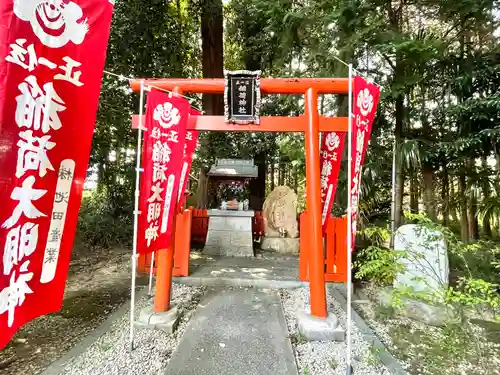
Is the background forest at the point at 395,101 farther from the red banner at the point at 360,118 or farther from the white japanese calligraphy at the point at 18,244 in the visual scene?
the white japanese calligraphy at the point at 18,244

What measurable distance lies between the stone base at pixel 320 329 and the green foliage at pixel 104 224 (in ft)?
18.6

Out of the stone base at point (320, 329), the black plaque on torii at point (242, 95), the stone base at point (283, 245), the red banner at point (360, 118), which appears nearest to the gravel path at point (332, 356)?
the stone base at point (320, 329)

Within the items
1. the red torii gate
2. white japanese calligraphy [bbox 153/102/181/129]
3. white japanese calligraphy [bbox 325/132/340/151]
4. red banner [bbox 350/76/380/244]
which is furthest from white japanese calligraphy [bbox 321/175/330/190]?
white japanese calligraphy [bbox 153/102/181/129]

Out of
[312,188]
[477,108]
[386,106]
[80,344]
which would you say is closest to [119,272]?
[80,344]

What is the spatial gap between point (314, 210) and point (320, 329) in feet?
4.16

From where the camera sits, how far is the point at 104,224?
729 centimetres

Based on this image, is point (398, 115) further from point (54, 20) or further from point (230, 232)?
point (54, 20)

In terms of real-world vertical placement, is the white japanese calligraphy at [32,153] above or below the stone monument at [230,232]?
above

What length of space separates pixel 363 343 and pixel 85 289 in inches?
161

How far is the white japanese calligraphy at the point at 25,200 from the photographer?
4.42 ft

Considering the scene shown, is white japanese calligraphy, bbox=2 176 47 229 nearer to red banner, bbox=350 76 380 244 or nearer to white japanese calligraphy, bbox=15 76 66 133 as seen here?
white japanese calligraphy, bbox=15 76 66 133

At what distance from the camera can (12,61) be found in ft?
4.25

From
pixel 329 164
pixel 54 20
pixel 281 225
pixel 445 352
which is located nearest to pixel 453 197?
pixel 329 164

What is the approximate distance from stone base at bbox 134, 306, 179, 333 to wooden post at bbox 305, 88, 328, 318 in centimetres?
→ 158
